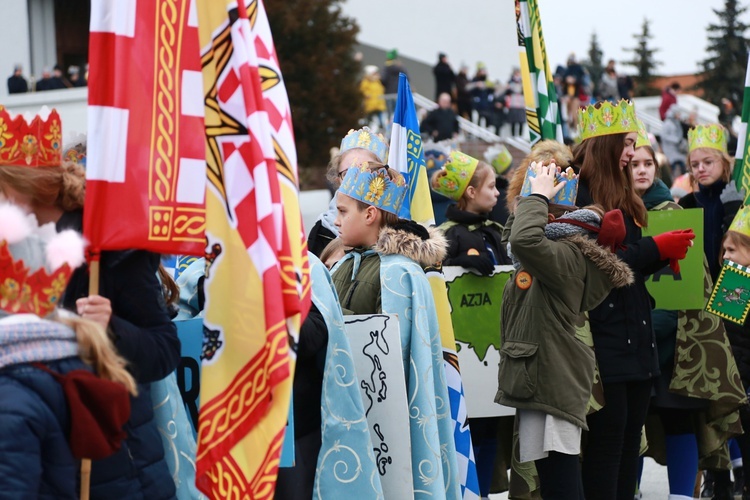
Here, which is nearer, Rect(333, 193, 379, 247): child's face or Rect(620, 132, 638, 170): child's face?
Rect(333, 193, 379, 247): child's face

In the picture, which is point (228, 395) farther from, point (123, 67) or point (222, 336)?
point (123, 67)

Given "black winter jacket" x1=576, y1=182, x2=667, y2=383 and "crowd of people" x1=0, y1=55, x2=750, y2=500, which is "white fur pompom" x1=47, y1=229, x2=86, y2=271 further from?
"black winter jacket" x1=576, y1=182, x2=667, y2=383

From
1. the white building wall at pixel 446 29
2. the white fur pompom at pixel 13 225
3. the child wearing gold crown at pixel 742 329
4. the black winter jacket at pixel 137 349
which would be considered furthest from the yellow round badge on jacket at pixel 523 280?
the white building wall at pixel 446 29

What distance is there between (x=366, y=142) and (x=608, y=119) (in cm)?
130

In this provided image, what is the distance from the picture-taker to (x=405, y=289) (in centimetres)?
502

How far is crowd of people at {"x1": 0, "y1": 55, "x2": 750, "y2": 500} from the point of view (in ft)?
9.54

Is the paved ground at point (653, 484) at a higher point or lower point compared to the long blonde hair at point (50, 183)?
lower

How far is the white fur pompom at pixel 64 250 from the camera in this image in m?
2.93

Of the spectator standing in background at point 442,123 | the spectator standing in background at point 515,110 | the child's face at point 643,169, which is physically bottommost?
the child's face at point 643,169

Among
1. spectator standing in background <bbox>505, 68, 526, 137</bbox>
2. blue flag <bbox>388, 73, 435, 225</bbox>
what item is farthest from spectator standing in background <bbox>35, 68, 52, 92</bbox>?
blue flag <bbox>388, 73, 435, 225</bbox>

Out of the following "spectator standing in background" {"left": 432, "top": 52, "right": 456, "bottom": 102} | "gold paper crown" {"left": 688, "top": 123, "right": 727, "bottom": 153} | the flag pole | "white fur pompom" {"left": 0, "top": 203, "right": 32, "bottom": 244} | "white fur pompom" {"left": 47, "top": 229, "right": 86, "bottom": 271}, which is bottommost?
the flag pole

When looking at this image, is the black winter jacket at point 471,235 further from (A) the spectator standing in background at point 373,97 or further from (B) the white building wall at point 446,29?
(B) the white building wall at point 446,29

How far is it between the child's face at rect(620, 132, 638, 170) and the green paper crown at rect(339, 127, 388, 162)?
128 centimetres

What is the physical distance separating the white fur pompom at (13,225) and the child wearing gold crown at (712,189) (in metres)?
5.42
